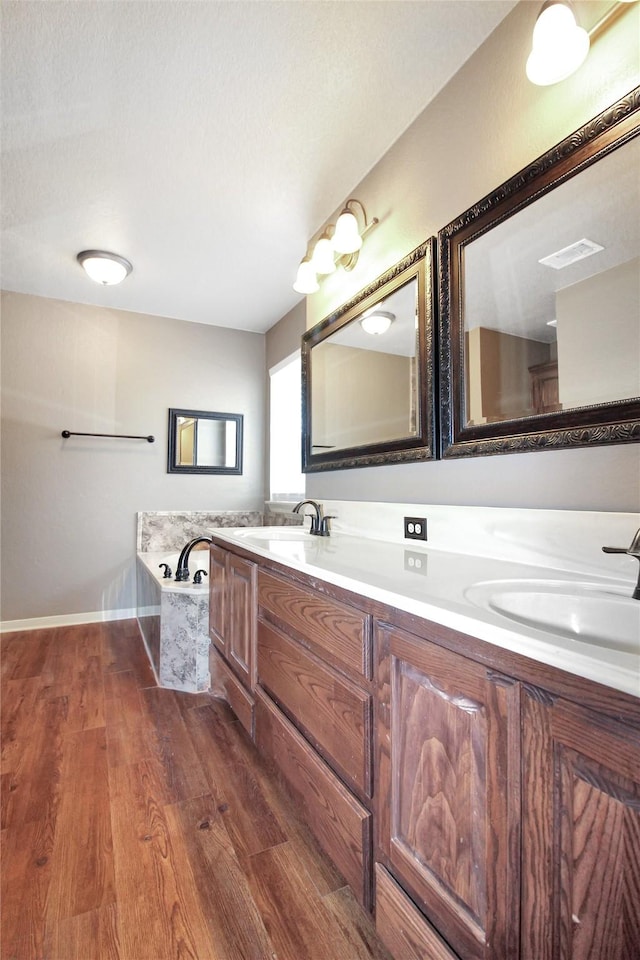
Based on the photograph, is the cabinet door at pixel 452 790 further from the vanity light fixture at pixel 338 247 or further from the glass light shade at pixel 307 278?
the glass light shade at pixel 307 278

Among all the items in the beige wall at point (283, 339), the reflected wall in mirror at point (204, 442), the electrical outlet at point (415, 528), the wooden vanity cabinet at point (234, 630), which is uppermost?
the beige wall at point (283, 339)

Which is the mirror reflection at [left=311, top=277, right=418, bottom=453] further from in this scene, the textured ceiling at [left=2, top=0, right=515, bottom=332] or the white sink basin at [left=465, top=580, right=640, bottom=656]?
the white sink basin at [left=465, top=580, right=640, bottom=656]

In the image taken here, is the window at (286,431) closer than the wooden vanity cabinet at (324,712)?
No

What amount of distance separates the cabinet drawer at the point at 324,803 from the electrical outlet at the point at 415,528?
0.72 meters

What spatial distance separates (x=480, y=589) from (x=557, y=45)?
1308 millimetres

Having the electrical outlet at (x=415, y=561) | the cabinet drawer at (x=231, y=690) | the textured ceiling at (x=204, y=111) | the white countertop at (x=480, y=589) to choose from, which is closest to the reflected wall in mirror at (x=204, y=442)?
the textured ceiling at (x=204, y=111)

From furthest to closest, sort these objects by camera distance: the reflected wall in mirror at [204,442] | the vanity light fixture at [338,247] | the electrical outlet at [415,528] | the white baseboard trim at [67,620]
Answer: the reflected wall in mirror at [204,442], the white baseboard trim at [67,620], the vanity light fixture at [338,247], the electrical outlet at [415,528]

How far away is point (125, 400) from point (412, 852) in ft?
11.2

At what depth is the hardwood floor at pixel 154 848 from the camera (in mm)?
968

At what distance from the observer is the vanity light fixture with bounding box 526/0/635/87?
3.36 ft

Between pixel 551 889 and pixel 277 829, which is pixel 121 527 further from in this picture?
pixel 551 889

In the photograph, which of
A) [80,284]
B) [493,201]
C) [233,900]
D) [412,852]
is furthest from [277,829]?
[80,284]

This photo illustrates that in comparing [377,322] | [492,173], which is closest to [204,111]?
[377,322]

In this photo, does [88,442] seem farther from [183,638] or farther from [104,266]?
[183,638]
